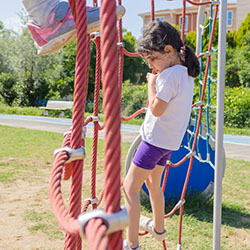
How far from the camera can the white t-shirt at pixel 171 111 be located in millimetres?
1689

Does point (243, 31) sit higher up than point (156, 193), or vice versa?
point (243, 31)

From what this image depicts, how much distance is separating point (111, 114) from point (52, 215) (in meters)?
2.61

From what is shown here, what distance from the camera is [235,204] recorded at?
11.5 feet

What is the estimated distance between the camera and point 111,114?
2.38 ft

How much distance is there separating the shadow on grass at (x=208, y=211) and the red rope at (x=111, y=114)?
8.33ft

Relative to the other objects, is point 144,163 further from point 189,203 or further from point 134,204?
point 189,203

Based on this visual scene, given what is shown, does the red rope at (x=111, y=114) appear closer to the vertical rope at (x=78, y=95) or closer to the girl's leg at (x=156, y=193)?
the vertical rope at (x=78, y=95)

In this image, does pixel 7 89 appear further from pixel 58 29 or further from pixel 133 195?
pixel 133 195

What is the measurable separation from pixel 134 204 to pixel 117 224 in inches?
43.4

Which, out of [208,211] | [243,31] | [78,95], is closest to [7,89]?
[243,31]

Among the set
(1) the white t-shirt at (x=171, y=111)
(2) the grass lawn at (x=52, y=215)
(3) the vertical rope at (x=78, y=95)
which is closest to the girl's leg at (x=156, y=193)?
(1) the white t-shirt at (x=171, y=111)

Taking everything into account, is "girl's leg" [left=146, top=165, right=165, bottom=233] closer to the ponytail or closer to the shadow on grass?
the ponytail

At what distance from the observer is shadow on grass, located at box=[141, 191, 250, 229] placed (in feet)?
10.2

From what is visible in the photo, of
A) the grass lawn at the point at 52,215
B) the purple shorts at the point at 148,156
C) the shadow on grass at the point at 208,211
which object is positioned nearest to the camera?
the purple shorts at the point at 148,156
